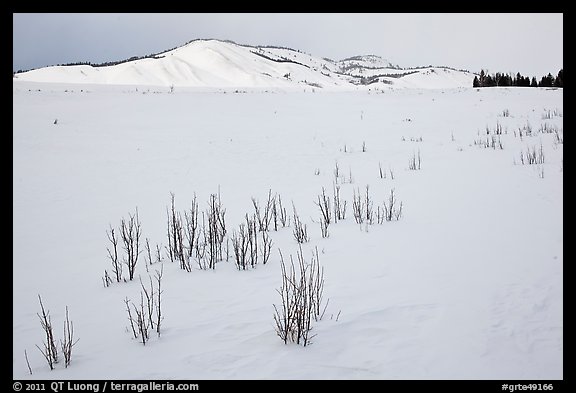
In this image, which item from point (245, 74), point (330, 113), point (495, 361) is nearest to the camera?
point (495, 361)

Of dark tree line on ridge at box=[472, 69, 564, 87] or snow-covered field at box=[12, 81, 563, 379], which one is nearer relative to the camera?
snow-covered field at box=[12, 81, 563, 379]

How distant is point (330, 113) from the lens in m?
19.9

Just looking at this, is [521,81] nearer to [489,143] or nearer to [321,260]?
[489,143]

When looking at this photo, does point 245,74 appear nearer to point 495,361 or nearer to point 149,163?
point 149,163

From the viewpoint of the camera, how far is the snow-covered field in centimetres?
281

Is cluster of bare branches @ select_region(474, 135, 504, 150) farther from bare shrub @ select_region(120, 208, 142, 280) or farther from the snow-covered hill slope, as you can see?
the snow-covered hill slope

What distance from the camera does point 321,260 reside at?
15.2 ft

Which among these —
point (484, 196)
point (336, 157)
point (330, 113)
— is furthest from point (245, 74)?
point (484, 196)

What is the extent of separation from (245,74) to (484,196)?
233 feet

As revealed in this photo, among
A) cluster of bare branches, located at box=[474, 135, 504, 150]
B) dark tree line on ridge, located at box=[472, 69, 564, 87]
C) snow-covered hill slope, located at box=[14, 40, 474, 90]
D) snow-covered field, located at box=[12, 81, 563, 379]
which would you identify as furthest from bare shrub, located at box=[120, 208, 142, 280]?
snow-covered hill slope, located at box=[14, 40, 474, 90]

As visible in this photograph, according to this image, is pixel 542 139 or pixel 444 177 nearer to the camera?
pixel 444 177

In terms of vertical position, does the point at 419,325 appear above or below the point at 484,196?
below

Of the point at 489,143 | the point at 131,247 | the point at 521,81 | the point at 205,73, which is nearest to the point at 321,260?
the point at 131,247
